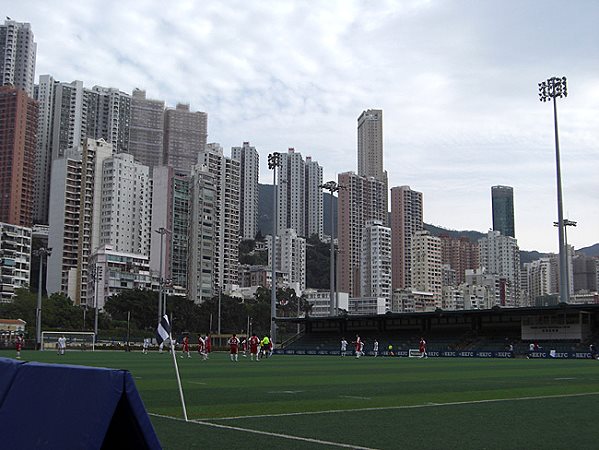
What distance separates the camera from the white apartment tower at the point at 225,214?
540ft

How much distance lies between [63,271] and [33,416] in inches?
5843

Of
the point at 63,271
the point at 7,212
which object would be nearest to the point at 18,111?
the point at 7,212

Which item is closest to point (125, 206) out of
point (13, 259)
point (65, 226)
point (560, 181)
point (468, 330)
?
point (65, 226)

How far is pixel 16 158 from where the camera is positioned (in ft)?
A: 540

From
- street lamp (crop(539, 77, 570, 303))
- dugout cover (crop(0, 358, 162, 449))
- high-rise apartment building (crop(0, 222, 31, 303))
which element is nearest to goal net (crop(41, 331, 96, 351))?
street lamp (crop(539, 77, 570, 303))

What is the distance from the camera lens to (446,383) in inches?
981

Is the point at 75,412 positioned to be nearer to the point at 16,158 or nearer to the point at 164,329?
the point at 164,329

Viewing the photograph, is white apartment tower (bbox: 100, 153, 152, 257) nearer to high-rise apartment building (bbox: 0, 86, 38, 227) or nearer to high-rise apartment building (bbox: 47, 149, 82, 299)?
high-rise apartment building (bbox: 47, 149, 82, 299)

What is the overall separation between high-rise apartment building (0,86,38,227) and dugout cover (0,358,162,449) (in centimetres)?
16662

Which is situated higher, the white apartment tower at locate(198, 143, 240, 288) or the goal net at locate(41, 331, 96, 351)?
the white apartment tower at locate(198, 143, 240, 288)

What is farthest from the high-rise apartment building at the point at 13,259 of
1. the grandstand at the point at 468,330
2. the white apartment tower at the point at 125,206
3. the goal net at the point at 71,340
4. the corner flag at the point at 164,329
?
the corner flag at the point at 164,329

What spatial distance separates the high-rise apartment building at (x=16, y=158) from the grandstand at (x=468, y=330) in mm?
97877

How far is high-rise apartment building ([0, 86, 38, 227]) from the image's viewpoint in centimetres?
16250

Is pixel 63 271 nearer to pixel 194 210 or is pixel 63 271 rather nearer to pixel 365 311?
pixel 194 210
